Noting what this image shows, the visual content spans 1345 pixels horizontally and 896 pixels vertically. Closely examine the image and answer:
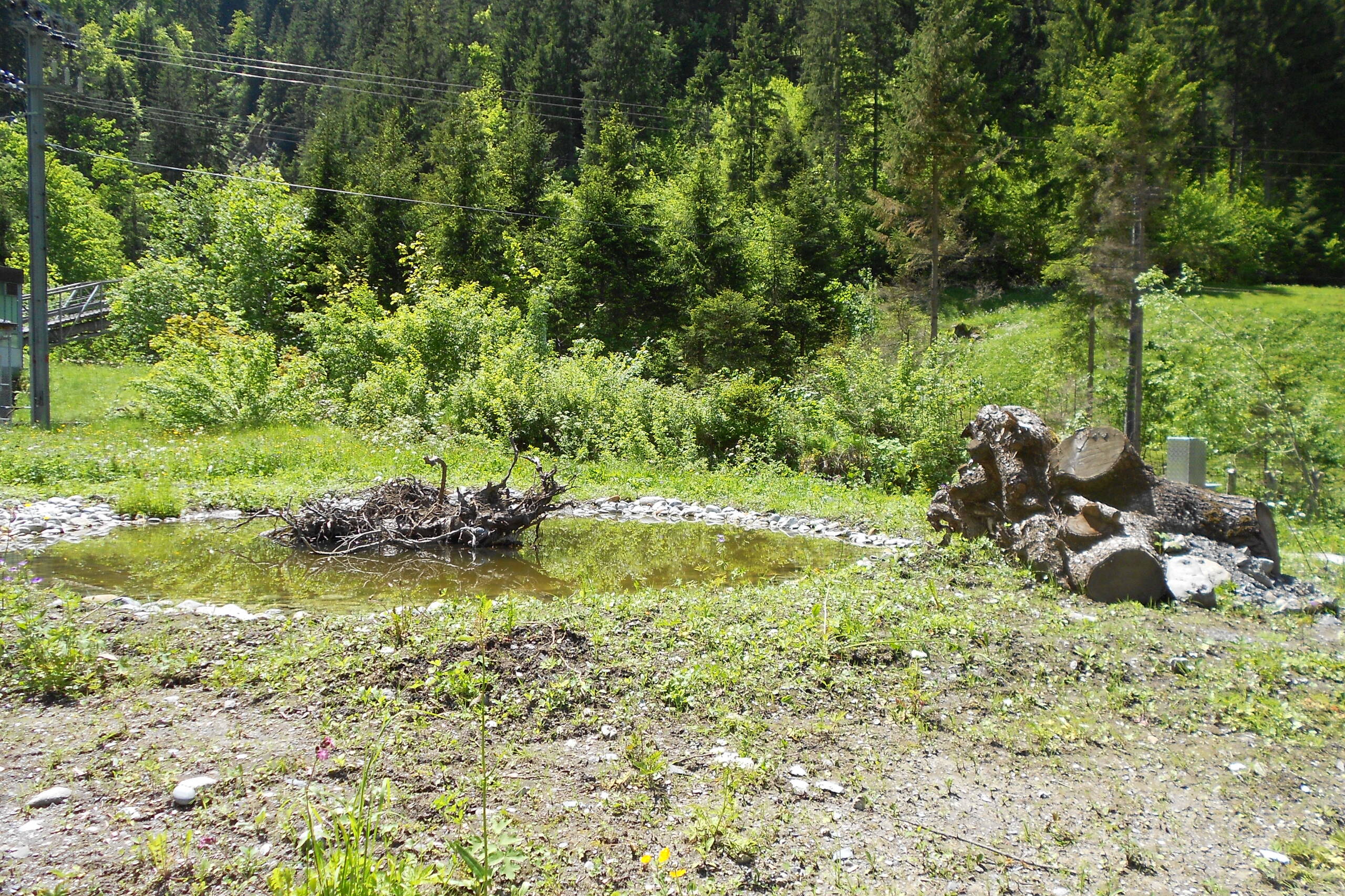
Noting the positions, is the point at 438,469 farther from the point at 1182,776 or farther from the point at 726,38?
the point at 726,38

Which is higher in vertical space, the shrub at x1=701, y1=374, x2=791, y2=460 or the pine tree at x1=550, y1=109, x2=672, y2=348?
the pine tree at x1=550, y1=109, x2=672, y2=348

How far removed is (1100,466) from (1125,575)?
4.64 feet

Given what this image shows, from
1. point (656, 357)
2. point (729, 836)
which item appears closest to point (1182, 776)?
point (729, 836)

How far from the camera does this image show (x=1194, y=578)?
723cm

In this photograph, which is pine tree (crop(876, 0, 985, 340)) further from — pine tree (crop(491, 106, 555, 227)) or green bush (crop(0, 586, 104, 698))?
green bush (crop(0, 586, 104, 698))

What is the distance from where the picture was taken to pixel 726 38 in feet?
223

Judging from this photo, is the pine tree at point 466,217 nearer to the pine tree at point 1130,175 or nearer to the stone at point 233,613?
the pine tree at point 1130,175

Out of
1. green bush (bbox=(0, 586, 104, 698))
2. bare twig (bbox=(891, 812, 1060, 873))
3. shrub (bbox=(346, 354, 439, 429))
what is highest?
shrub (bbox=(346, 354, 439, 429))

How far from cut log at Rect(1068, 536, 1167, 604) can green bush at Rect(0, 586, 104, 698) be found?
7.38 m

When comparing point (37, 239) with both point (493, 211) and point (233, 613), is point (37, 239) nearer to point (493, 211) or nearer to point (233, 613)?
point (233, 613)

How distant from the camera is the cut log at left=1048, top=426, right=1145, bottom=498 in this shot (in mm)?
8117

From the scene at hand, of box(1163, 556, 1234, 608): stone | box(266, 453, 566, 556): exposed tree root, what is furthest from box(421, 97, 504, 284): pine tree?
box(1163, 556, 1234, 608): stone

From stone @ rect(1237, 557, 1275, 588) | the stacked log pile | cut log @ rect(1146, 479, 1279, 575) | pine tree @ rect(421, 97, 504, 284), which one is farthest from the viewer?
pine tree @ rect(421, 97, 504, 284)

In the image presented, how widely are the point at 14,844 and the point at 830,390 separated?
1625 cm
